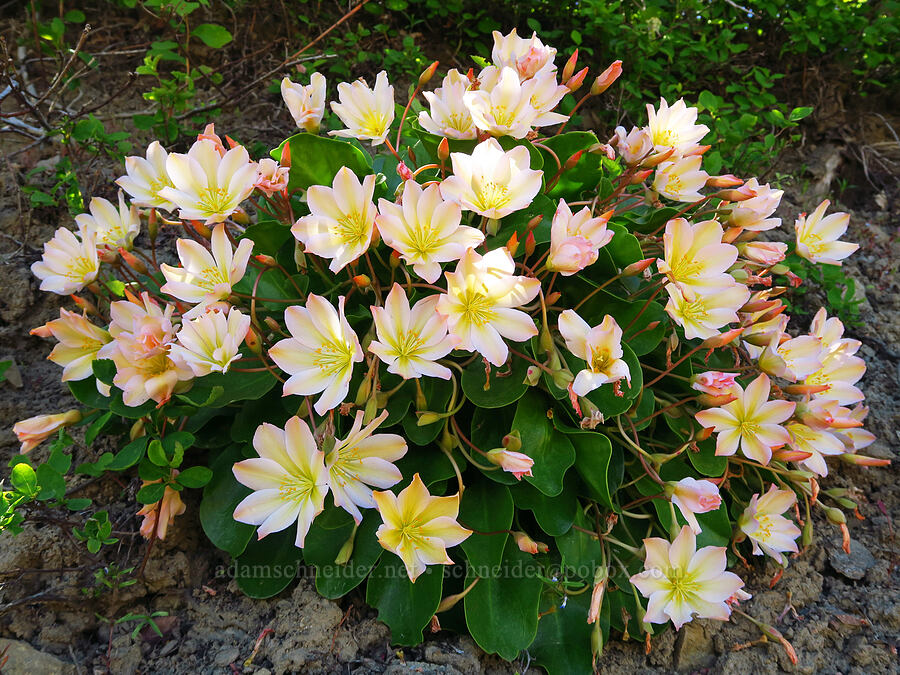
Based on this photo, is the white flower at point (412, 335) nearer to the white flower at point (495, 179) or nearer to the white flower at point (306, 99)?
the white flower at point (495, 179)

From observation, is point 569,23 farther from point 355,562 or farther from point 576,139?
point 355,562

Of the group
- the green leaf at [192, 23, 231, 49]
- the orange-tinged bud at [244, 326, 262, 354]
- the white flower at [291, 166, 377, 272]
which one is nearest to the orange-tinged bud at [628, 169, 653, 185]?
the white flower at [291, 166, 377, 272]

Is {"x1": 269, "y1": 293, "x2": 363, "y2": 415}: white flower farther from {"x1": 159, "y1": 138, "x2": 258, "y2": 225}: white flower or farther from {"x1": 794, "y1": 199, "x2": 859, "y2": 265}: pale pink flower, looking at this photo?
{"x1": 794, "y1": 199, "x2": 859, "y2": 265}: pale pink flower

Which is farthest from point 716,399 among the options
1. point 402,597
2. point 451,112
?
point 451,112

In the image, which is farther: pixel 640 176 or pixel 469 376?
pixel 640 176

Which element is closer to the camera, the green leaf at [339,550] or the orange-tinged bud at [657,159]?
the green leaf at [339,550]

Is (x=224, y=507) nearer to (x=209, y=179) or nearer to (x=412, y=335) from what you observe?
(x=412, y=335)

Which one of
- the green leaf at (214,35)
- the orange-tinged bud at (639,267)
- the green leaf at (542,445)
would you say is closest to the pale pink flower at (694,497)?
the green leaf at (542,445)
